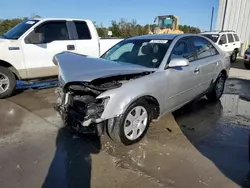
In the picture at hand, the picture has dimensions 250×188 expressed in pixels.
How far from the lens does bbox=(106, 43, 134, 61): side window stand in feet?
15.3

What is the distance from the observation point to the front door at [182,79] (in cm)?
413

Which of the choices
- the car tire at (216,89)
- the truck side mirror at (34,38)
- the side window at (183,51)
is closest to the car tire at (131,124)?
the side window at (183,51)

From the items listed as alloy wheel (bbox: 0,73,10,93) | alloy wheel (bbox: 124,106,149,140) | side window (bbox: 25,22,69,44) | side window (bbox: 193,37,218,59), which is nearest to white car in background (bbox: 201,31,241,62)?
side window (bbox: 193,37,218,59)

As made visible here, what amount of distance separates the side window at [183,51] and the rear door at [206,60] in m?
0.21

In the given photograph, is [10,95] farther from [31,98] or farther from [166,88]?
[166,88]

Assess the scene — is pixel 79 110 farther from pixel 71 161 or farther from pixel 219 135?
pixel 219 135

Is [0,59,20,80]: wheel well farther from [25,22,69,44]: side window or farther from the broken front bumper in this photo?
the broken front bumper

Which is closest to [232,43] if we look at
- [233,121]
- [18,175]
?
[233,121]

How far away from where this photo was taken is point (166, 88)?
4.01 meters

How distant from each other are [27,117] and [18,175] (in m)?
2.12

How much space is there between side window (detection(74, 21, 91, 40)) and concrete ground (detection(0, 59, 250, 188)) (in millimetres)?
3105

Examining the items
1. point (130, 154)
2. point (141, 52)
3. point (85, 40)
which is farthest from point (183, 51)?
point (85, 40)

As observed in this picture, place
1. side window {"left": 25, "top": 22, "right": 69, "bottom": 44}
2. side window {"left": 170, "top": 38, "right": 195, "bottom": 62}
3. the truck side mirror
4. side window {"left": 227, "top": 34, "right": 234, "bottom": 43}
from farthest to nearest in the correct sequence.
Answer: side window {"left": 227, "top": 34, "right": 234, "bottom": 43}, side window {"left": 25, "top": 22, "right": 69, "bottom": 44}, the truck side mirror, side window {"left": 170, "top": 38, "right": 195, "bottom": 62}

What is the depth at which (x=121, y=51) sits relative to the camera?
4805 millimetres
